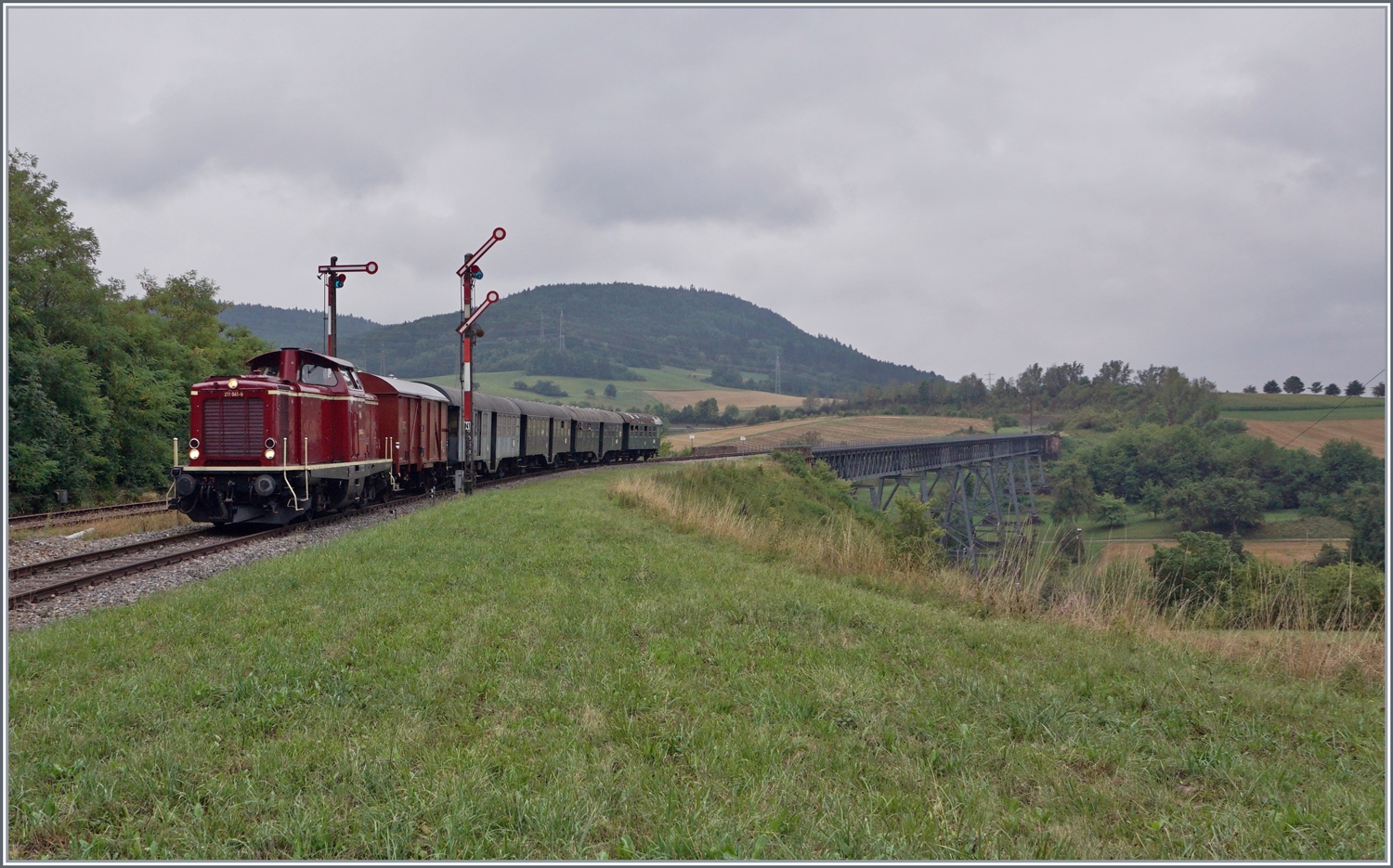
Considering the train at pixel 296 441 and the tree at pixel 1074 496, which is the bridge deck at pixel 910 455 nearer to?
the tree at pixel 1074 496

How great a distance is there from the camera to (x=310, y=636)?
7051mm

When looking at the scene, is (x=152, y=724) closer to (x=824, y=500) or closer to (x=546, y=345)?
(x=824, y=500)

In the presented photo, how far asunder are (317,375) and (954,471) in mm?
56708

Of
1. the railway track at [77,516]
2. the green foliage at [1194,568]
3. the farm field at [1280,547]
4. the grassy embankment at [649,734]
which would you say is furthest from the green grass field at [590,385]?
the grassy embankment at [649,734]

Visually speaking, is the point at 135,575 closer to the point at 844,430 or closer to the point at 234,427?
the point at 234,427

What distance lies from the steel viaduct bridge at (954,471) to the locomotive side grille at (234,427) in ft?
109

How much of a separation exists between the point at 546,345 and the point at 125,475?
141 meters

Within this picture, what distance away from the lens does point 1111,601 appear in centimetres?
1048

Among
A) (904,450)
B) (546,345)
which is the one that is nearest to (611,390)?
(546,345)

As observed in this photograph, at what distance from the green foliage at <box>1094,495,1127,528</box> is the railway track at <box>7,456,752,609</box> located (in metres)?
44.8

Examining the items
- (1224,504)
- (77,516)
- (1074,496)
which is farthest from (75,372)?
(1074,496)

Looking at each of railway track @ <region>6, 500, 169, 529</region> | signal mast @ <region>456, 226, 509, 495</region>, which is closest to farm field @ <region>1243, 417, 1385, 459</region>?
signal mast @ <region>456, 226, 509, 495</region>

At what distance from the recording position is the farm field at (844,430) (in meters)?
80.6

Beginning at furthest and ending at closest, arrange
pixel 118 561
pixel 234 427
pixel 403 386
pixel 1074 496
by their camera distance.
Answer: pixel 1074 496 < pixel 403 386 < pixel 234 427 < pixel 118 561
